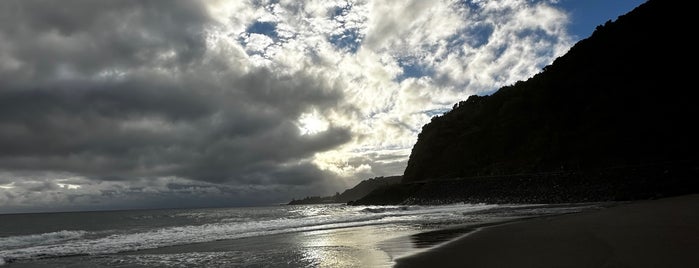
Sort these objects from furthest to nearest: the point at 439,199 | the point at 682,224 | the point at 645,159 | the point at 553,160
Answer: the point at 439,199, the point at 553,160, the point at 645,159, the point at 682,224

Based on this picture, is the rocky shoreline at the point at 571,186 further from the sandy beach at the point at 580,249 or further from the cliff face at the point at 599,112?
the sandy beach at the point at 580,249

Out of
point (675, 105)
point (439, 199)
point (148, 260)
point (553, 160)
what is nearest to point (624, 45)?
point (675, 105)

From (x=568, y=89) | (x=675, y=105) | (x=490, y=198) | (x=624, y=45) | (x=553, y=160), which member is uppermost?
(x=624, y=45)

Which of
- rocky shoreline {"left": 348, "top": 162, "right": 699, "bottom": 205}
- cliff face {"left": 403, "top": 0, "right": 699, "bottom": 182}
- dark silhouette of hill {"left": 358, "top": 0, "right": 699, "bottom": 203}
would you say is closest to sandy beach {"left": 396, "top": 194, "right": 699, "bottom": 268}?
rocky shoreline {"left": 348, "top": 162, "right": 699, "bottom": 205}

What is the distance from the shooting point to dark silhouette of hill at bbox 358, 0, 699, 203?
4706cm

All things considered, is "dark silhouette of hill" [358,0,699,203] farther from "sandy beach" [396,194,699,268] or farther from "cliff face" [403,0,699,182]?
"sandy beach" [396,194,699,268]

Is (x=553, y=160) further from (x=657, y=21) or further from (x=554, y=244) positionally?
(x=554, y=244)

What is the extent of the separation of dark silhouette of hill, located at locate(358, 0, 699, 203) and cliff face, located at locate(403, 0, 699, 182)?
0.14 m

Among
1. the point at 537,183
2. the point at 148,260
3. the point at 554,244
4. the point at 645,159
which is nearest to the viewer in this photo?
the point at 554,244

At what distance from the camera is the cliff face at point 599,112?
52.0 metres

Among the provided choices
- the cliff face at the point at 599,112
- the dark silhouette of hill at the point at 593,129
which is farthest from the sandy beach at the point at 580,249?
the cliff face at the point at 599,112

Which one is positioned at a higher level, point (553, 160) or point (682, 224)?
point (553, 160)

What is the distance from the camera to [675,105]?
2117 inches

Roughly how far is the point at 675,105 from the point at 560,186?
62.2 feet
